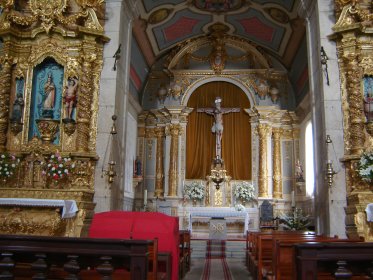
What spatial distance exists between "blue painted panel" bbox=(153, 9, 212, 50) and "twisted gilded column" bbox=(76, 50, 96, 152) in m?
4.97

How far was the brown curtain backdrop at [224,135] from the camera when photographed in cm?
1409

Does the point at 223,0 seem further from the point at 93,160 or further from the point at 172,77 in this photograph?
the point at 93,160

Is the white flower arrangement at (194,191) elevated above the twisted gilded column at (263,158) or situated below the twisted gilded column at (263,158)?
below

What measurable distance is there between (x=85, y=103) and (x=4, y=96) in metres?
1.65

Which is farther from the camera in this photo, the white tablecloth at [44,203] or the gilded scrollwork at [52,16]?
the gilded scrollwork at [52,16]

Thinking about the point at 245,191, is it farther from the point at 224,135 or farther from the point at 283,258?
the point at 283,258

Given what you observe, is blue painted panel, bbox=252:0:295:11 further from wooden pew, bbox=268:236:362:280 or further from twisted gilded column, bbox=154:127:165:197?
wooden pew, bbox=268:236:362:280

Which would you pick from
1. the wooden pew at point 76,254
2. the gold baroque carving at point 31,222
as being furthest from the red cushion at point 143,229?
the gold baroque carving at point 31,222

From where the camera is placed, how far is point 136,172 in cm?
1356

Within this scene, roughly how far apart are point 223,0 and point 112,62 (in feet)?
17.5

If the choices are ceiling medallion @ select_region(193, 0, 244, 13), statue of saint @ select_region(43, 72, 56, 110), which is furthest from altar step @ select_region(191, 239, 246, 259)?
ceiling medallion @ select_region(193, 0, 244, 13)

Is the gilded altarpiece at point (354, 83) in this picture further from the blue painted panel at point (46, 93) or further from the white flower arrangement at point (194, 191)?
the white flower arrangement at point (194, 191)

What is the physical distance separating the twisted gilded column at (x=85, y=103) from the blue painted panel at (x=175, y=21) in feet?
16.3

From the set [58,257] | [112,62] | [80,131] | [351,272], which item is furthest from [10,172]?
[351,272]
